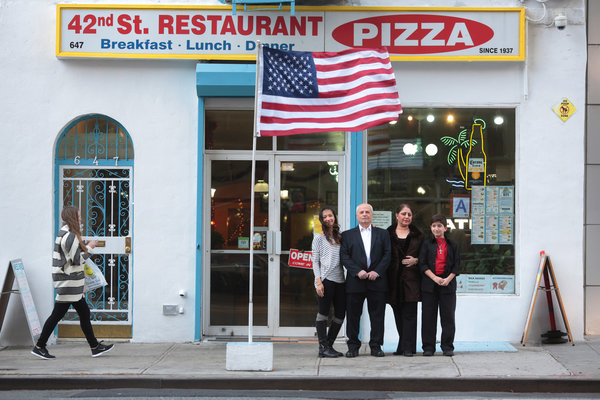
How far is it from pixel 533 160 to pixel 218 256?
4299 millimetres

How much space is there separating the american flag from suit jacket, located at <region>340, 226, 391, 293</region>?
130 centimetres

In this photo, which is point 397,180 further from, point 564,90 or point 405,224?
point 564,90

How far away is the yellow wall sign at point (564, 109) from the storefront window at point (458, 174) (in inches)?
22.3

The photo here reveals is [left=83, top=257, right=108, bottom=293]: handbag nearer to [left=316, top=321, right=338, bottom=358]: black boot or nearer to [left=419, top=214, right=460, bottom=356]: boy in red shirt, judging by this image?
[left=316, top=321, right=338, bottom=358]: black boot

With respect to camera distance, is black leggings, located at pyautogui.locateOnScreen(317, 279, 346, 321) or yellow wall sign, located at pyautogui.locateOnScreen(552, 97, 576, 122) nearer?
black leggings, located at pyautogui.locateOnScreen(317, 279, 346, 321)

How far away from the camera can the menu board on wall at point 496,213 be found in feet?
33.8

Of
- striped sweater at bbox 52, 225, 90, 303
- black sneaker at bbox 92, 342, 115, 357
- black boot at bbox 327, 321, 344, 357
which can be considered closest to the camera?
striped sweater at bbox 52, 225, 90, 303

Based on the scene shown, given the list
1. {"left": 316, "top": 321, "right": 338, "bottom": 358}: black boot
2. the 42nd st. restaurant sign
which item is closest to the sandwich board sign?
the 42nd st. restaurant sign

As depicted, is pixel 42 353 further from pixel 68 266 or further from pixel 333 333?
pixel 333 333

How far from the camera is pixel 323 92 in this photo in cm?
855

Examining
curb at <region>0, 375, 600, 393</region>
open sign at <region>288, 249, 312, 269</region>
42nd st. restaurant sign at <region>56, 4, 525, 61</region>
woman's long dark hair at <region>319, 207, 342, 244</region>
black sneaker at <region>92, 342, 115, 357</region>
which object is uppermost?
42nd st. restaurant sign at <region>56, 4, 525, 61</region>

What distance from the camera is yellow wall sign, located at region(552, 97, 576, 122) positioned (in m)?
10.1

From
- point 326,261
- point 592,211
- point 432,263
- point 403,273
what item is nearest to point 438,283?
point 432,263

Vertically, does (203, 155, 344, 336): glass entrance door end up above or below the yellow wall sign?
below
